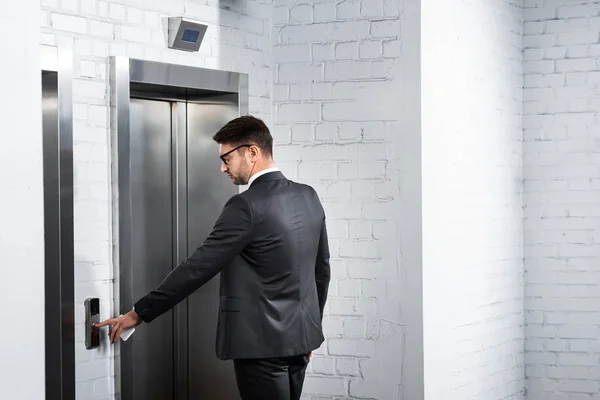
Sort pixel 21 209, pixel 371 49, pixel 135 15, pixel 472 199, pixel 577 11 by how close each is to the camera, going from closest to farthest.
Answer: pixel 21 209 → pixel 135 15 → pixel 371 49 → pixel 472 199 → pixel 577 11

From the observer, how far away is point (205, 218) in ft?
13.5

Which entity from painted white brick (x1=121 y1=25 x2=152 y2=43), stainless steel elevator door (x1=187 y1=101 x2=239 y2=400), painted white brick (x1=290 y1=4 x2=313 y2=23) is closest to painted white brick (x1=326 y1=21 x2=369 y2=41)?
painted white brick (x1=290 y1=4 x2=313 y2=23)

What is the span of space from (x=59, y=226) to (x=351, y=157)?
→ 1.46 m

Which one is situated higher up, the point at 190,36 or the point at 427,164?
the point at 190,36

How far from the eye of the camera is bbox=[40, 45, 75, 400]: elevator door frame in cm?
331

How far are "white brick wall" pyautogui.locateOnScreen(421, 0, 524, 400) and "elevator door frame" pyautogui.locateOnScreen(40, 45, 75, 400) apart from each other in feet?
5.29

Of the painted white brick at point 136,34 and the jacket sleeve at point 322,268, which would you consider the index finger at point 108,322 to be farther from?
the painted white brick at point 136,34

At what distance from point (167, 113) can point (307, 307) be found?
46.3 inches

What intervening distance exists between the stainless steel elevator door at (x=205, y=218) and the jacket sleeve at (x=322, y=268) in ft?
2.21

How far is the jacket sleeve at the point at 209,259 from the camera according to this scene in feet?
10.8

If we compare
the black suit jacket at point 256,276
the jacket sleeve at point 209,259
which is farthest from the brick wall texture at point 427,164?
the black suit jacket at point 256,276

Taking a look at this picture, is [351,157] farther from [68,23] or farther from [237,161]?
Result: [68,23]

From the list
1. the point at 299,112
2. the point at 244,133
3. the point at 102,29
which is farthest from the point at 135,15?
the point at 299,112

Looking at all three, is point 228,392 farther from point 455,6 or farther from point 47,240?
point 455,6
